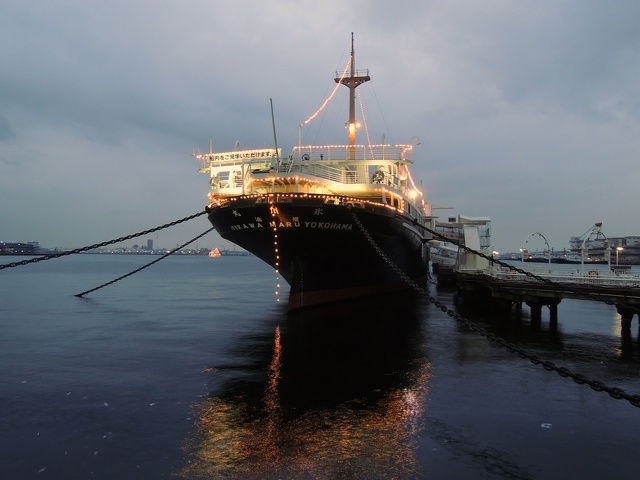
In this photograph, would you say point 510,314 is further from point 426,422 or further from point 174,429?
point 174,429

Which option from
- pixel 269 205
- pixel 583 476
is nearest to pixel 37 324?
pixel 269 205

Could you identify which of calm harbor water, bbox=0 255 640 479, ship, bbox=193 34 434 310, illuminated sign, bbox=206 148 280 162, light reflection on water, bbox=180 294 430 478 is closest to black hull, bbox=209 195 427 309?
ship, bbox=193 34 434 310

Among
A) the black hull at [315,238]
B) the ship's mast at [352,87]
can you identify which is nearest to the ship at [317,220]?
the black hull at [315,238]

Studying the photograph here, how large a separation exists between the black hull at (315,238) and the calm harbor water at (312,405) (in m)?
4.66

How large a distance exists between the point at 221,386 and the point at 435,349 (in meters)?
10.8

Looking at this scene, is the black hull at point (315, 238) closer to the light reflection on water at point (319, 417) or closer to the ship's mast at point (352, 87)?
the light reflection on water at point (319, 417)

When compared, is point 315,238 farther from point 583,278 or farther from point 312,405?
point 583,278

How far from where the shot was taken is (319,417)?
12.3 metres

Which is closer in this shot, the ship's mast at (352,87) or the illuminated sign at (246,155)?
the illuminated sign at (246,155)

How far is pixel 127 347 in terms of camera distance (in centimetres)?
2167

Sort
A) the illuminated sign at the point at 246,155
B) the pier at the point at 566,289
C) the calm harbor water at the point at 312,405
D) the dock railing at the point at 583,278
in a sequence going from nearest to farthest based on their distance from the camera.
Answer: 1. the calm harbor water at the point at 312,405
2. the pier at the point at 566,289
3. the dock railing at the point at 583,278
4. the illuminated sign at the point at 246,155

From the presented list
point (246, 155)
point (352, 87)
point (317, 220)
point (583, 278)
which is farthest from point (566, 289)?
point (352, 87)

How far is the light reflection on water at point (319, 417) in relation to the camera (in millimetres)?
9617

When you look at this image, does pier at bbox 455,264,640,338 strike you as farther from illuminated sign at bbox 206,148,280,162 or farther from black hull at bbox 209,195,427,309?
illuminated sign at bbox 206,148,280,162
